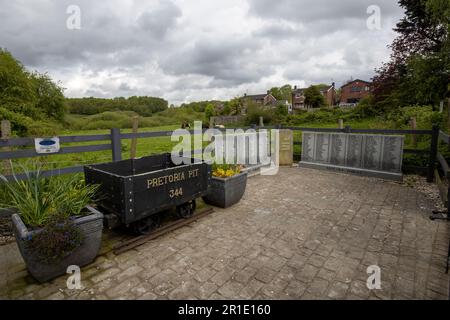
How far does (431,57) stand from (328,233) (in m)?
10.9

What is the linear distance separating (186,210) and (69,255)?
1861 mm

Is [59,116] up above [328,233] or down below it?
above

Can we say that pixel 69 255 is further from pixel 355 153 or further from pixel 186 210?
pixel 355 153

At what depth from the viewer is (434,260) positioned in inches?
118

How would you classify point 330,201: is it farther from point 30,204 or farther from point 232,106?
point 232,106

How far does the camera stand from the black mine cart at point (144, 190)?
3160 mm

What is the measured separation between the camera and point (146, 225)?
3.59 meters

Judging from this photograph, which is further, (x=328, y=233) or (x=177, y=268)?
(x=328, y=233)

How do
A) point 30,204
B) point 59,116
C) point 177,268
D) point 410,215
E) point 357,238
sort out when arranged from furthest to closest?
1. point 59,116
2. point 410,215
3. point 357,238
4. point 177,268
5. point 30,204

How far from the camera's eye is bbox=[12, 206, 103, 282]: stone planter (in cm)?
246

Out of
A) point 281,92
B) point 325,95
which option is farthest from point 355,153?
point 281,92

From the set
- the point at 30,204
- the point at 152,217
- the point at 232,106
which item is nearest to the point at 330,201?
the point at 152,217
